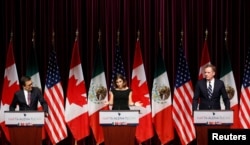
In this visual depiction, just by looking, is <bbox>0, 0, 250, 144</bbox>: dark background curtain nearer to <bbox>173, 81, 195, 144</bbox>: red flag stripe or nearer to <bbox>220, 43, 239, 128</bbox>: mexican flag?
<bbox>220, 43, 239, 128</bbox>: mexican flag

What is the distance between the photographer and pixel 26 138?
21.9ft

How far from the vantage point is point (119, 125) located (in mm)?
6516

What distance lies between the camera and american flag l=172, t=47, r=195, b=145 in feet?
27.8

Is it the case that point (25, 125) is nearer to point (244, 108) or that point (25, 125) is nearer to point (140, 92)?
point (140, 92)

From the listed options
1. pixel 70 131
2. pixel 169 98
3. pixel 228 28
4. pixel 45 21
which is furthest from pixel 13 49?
pixel 228 28

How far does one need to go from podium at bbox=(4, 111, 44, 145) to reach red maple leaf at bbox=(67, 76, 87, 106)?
188 centimetres

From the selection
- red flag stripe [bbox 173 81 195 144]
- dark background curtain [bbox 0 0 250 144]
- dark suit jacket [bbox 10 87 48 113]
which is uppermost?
dark background curtain [bbox 0 0 250 144]

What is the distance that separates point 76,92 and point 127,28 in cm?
155

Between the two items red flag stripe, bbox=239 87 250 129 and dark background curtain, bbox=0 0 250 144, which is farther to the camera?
dark background curtain, bbox=0 0 250 144

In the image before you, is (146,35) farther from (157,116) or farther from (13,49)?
(13,49)

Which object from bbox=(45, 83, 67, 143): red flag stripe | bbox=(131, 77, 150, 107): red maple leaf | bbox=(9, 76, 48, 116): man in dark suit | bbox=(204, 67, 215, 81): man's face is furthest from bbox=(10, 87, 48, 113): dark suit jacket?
bbox=(204, 67, 215, 81): man's face

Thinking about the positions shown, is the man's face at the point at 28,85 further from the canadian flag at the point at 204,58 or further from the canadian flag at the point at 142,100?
the canadian flag at the point at 204,58

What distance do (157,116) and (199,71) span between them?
1.11 meters

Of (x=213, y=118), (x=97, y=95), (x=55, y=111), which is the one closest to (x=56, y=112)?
(x=55, y=111)
